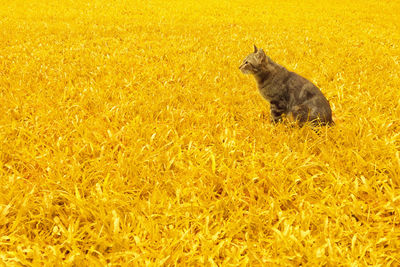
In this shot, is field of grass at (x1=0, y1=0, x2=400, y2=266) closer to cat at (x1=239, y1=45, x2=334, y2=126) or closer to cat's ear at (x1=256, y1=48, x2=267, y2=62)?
cat at (x1=239, y1=45, x2=334, y2=126)

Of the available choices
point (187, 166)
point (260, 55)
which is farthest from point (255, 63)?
point (187, 166)

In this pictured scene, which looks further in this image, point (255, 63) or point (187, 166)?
point (255, 63)

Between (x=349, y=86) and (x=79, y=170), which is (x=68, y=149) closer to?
(x=79, y=170)

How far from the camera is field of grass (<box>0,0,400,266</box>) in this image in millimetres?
2641

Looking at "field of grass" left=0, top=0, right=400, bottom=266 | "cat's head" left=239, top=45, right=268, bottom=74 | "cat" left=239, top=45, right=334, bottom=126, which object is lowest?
"field of grass" left=0, top=0, right=400, bottom=266

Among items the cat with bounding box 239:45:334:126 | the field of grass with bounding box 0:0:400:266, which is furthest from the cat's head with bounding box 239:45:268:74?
the field of grass with bounding box 0:0:400:266

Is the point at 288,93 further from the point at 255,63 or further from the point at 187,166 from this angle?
the point at 187,166

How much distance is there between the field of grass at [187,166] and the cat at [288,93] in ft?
0.91

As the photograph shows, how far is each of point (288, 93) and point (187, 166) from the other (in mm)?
2192

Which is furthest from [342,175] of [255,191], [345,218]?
[255,191]

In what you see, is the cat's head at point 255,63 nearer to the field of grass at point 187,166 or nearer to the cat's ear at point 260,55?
the cat's ear at point 260,55

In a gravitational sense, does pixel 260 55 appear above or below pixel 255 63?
above

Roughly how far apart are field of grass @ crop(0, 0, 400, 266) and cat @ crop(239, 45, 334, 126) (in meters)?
0.28

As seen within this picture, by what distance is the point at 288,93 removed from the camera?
15.4 ft
